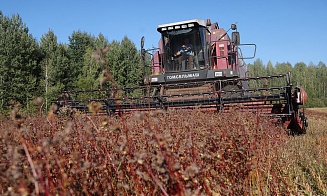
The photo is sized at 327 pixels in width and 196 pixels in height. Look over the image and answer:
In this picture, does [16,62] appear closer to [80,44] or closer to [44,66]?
[44,66]

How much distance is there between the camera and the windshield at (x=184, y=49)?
26.6ft

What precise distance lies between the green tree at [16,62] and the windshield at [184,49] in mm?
13635

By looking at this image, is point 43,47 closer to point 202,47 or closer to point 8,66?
point 8,66

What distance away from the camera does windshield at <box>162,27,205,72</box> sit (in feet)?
26.6

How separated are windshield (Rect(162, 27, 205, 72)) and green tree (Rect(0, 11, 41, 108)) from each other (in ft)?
44.7

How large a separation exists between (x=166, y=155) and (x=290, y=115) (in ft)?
16.5

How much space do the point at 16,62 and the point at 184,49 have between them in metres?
16.5

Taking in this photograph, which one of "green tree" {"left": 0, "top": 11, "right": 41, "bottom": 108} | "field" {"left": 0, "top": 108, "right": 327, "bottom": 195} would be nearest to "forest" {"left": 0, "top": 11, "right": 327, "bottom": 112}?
"green tree" {"left": 0, "top": 11, "right": 41, "bottom": 108}

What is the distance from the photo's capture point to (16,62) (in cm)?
2094

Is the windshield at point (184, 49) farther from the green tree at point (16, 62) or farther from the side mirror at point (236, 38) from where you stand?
the green tree at point (16, 62)

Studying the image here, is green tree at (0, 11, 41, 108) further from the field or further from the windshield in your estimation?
Answer: the field

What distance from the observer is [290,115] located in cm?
554

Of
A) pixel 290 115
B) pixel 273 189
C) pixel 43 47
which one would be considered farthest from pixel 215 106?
pixel 43 47

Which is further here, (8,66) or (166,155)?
(8,66)
